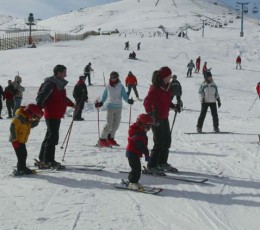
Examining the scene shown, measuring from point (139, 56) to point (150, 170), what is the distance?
34366 mm

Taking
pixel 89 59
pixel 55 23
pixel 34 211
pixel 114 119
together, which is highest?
pixel 55 23

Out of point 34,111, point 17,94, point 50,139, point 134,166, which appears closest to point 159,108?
point 134,166

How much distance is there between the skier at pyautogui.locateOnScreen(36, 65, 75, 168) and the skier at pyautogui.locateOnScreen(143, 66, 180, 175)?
140 cm

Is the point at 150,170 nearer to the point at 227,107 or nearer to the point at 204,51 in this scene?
the point at 227,107

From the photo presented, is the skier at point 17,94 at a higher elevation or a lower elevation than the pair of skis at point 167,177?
higher

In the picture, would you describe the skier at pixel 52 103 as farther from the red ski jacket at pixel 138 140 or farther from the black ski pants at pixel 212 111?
the black ski pants at pixel 212 111

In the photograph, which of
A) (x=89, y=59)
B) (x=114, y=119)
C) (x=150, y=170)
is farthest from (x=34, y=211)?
(x=89, y=59)

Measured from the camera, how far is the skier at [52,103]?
7185 mm

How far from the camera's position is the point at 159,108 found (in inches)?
284

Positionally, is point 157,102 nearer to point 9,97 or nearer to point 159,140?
point 159,140

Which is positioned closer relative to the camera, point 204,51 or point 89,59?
point 89,59

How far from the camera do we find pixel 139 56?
41.0 metres

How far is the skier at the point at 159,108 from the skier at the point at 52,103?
140 cm

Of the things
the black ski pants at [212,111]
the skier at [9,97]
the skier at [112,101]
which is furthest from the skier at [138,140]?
the skier at [9,97]
